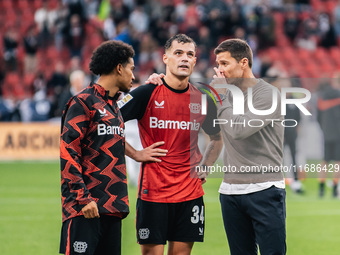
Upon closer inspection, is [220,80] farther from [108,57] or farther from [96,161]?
[96,161]

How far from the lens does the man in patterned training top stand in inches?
168

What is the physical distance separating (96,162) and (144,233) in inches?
37.1

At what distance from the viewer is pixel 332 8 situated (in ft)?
78.0

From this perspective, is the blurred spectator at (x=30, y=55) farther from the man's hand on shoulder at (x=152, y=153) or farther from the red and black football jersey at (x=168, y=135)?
the man's hand on shoulder at (x=152, y=153)

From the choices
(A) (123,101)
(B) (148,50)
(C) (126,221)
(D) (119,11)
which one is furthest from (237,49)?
(D) (119,11)

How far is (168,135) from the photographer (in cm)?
511

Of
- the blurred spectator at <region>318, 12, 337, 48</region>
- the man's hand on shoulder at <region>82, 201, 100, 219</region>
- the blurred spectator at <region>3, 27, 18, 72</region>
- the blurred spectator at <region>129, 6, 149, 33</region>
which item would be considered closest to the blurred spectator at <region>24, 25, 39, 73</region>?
the blurred spectator at <region>3, 27, 18, 72</region>

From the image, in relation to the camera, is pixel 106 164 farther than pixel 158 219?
No

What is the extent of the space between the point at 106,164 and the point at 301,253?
12.6 ft

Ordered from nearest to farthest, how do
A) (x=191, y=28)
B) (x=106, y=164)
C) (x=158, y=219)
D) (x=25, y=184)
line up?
(x=106, y=164) → (x=158, y=219) → (x=25, y=184) → (x=191, y=28)

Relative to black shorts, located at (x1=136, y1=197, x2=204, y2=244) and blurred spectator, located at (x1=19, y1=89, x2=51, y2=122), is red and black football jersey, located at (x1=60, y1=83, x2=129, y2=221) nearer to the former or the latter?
black shorts, located at (x1=136, y1=197, x2=204, y2=244)

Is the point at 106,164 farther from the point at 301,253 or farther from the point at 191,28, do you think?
the point at 191,28

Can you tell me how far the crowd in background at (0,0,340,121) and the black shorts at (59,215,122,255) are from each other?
50.9 feet

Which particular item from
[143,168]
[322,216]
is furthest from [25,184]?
[143,168]
